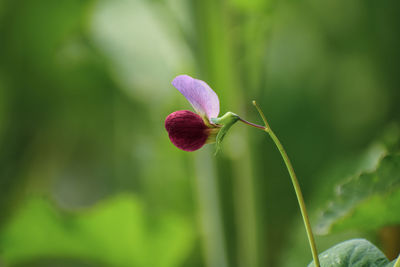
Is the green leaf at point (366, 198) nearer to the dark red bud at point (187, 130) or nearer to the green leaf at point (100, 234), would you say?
the dark red bud at point (187, 130)

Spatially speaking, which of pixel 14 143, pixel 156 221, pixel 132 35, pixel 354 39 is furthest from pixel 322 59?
pixel 14 143

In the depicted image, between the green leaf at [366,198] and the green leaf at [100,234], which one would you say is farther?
the green leaf at [100,234]

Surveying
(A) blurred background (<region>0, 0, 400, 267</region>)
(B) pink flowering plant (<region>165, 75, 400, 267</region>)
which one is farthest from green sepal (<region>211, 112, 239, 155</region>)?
(A) blurred background (<region>0, 0, 400, 267</region>)

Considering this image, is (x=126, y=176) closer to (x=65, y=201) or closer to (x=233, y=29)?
(x=65, y=201)

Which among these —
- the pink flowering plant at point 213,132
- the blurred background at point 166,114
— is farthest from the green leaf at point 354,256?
the blurred background at point 166,114

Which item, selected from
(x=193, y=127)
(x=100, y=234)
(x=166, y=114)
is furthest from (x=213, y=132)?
(x=166, y=114)
